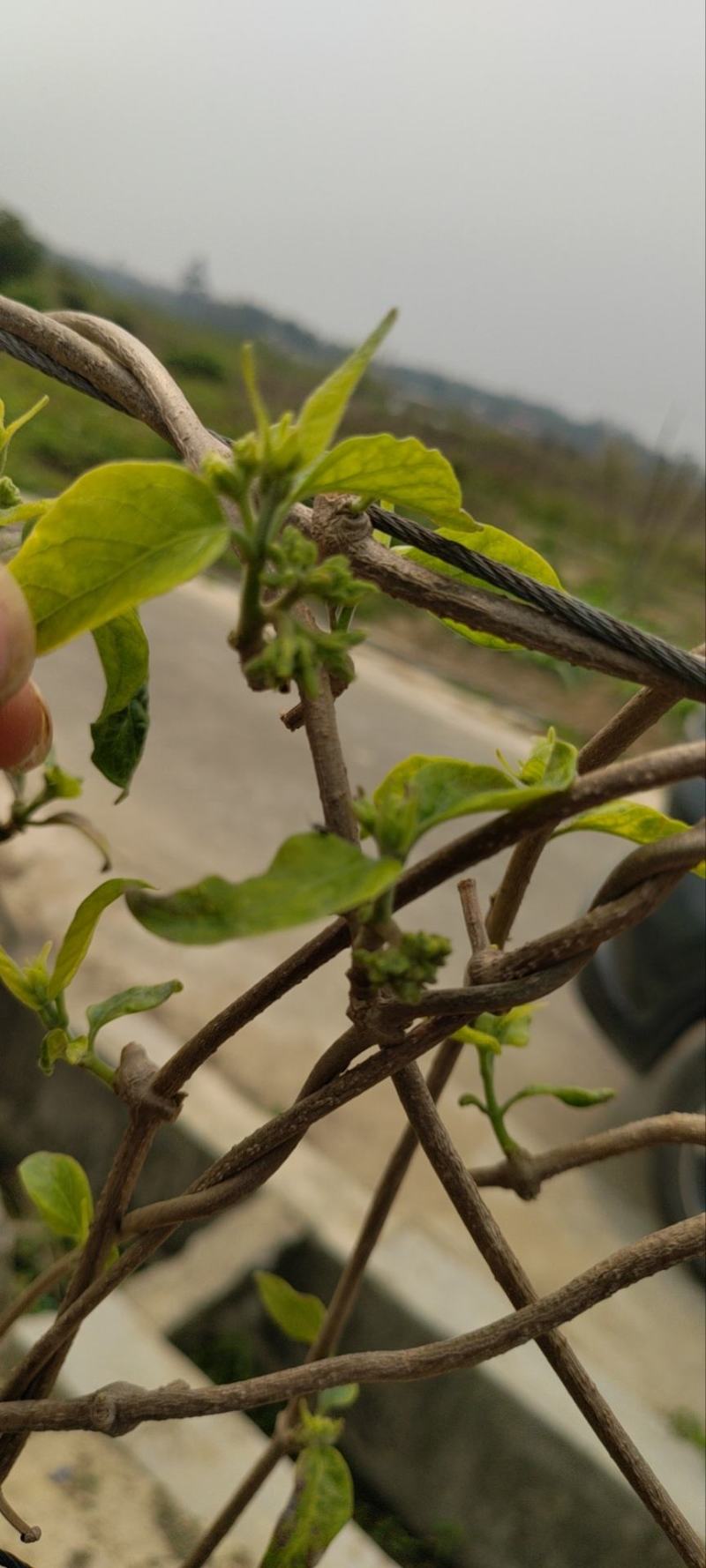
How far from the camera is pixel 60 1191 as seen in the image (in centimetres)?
43

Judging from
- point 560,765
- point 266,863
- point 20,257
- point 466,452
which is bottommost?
point 560,765

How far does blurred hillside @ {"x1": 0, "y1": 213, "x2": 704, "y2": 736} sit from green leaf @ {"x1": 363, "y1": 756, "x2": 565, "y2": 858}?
3510mm

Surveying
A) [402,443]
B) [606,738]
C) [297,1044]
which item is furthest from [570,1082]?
[402,443]

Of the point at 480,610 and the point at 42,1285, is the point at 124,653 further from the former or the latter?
the point at 42,1285

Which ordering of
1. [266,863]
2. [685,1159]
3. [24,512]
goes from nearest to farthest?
[24,512] < [685,1159] < [266,863]

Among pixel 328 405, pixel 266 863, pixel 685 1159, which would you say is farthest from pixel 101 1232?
pixel 266 863

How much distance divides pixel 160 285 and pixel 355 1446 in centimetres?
589

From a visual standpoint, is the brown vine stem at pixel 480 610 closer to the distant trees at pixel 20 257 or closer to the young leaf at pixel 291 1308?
the young leaf at pixel 291 1308

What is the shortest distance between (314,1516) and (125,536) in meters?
0.39

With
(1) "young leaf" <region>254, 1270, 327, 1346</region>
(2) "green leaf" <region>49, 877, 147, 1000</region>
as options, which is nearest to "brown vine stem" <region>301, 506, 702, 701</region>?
(2) "green leaf" <region>49, 877, 147, 1000</region>

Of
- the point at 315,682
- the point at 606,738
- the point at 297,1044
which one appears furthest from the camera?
the point at 297,1044

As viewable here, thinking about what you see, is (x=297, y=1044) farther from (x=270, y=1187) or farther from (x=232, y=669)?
(x=232, y=669)

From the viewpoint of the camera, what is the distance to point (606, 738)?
1.10 ft

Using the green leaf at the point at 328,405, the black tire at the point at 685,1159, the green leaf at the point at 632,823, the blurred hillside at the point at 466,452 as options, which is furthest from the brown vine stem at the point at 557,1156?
the blurred hillside at the point at 466,452
